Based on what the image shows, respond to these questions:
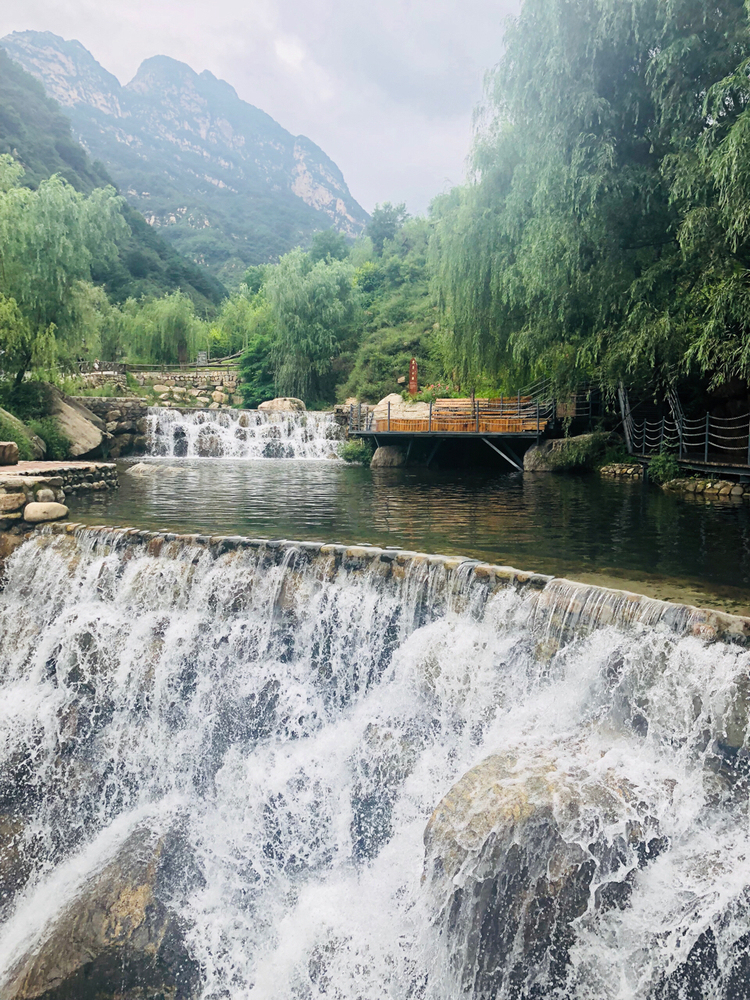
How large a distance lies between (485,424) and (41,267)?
12373 mm

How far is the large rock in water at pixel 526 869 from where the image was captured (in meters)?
3.69

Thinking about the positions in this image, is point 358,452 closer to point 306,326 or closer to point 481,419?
point 481,419

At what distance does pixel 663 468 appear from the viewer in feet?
47.6

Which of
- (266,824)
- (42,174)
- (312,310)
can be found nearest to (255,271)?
(42,174)

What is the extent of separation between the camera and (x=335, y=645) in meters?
6.43

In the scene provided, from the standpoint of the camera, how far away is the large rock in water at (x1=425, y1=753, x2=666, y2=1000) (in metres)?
3.69

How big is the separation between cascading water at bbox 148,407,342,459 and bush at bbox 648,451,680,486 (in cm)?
1204

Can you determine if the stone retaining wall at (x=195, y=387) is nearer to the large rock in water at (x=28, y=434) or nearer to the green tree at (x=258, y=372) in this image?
the green tree at (x=258, y=372)

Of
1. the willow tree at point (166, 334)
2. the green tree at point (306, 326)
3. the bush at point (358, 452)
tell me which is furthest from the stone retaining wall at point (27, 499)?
the willow tree at point (166, 334)

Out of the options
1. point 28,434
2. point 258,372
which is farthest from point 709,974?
point 258,372

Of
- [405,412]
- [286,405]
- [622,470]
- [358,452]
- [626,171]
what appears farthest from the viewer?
[286,405]

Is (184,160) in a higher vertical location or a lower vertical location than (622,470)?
higher

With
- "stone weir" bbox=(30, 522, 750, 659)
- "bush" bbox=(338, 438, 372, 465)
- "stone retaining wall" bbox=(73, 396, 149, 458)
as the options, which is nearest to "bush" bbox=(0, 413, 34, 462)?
"stone weir" bbox=(30, 522, 750, 659)

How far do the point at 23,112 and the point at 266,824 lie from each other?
2819 inches
